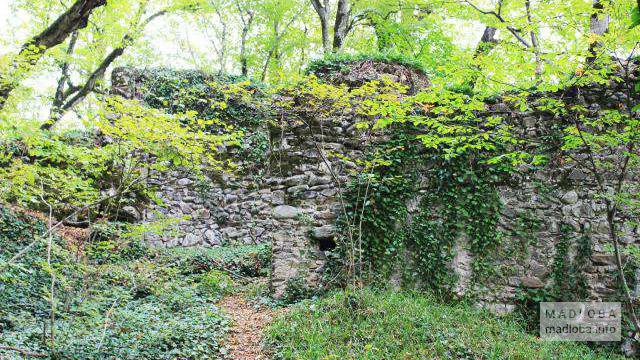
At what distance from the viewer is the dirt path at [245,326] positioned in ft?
15.7

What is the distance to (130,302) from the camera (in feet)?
19.5

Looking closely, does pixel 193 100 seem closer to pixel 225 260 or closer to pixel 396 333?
pixel 225 260

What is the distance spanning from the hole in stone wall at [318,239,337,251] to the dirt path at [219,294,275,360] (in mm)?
1204

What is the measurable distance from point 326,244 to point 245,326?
171cm

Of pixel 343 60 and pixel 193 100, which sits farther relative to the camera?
pixel 193 100

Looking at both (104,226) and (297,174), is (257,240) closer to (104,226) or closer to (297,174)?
(297,174)

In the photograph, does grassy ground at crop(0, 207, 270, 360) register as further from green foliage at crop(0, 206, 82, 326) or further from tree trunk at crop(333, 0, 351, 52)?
tree trunk at crop(333, 0, 351, 52)

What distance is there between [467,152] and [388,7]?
8512 millimetres

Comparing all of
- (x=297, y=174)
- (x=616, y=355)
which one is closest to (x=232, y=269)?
(x=297, y=174)

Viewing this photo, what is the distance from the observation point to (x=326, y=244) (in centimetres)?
643

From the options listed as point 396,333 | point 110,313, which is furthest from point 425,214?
point 110,313

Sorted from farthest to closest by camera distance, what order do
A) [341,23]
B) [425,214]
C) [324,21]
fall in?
[324,21] → [341,23] → [425,214]

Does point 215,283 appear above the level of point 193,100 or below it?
below

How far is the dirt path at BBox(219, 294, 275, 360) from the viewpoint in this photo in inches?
188
